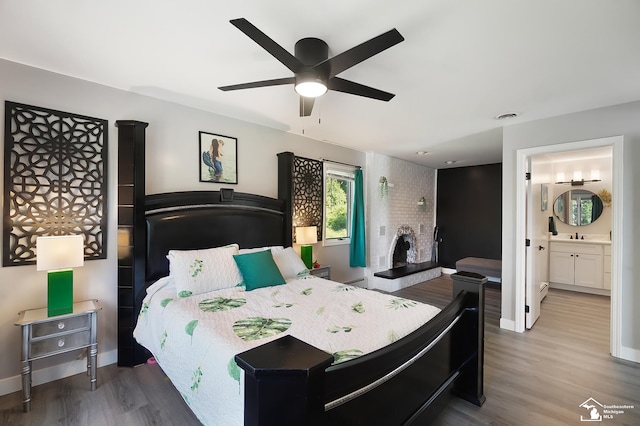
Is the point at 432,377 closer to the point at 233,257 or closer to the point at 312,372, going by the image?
the point at 312,372

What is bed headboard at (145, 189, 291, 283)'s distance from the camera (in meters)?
2.68

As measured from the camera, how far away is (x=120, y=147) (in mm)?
2518

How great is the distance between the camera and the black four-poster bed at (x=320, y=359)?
790 millimetres

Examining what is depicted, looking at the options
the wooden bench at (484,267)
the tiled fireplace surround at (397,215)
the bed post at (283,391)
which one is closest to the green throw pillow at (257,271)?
the bed post at (283,391)

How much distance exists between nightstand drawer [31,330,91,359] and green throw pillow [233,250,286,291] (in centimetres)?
126

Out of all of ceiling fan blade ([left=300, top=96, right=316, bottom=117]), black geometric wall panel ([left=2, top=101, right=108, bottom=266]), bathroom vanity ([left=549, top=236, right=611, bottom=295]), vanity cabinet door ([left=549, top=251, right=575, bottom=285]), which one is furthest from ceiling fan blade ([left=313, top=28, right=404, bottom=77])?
vanity cabinet door ([left=549, top=251, right=575, bottom=285])

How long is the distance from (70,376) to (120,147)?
6.53ft

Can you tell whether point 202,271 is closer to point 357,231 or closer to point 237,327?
point 237,327

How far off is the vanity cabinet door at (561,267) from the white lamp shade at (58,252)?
695 centimetres

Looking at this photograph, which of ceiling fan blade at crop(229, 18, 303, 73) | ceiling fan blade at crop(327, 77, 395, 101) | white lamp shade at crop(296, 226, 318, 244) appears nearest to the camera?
ceiling fan blade at crop(229, 18, 303, 73)

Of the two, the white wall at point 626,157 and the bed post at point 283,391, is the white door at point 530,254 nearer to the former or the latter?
the white wall at point 626,157

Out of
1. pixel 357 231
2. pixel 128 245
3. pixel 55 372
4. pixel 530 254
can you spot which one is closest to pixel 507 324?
pixel 530 254

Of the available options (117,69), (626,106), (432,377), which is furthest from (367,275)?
(117,69)

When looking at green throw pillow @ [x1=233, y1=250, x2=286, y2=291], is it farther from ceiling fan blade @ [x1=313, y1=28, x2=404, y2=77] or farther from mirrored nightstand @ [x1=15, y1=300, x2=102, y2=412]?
ceiling fan blade @ [x1=313, y1=28, x2=404, y2=77]
